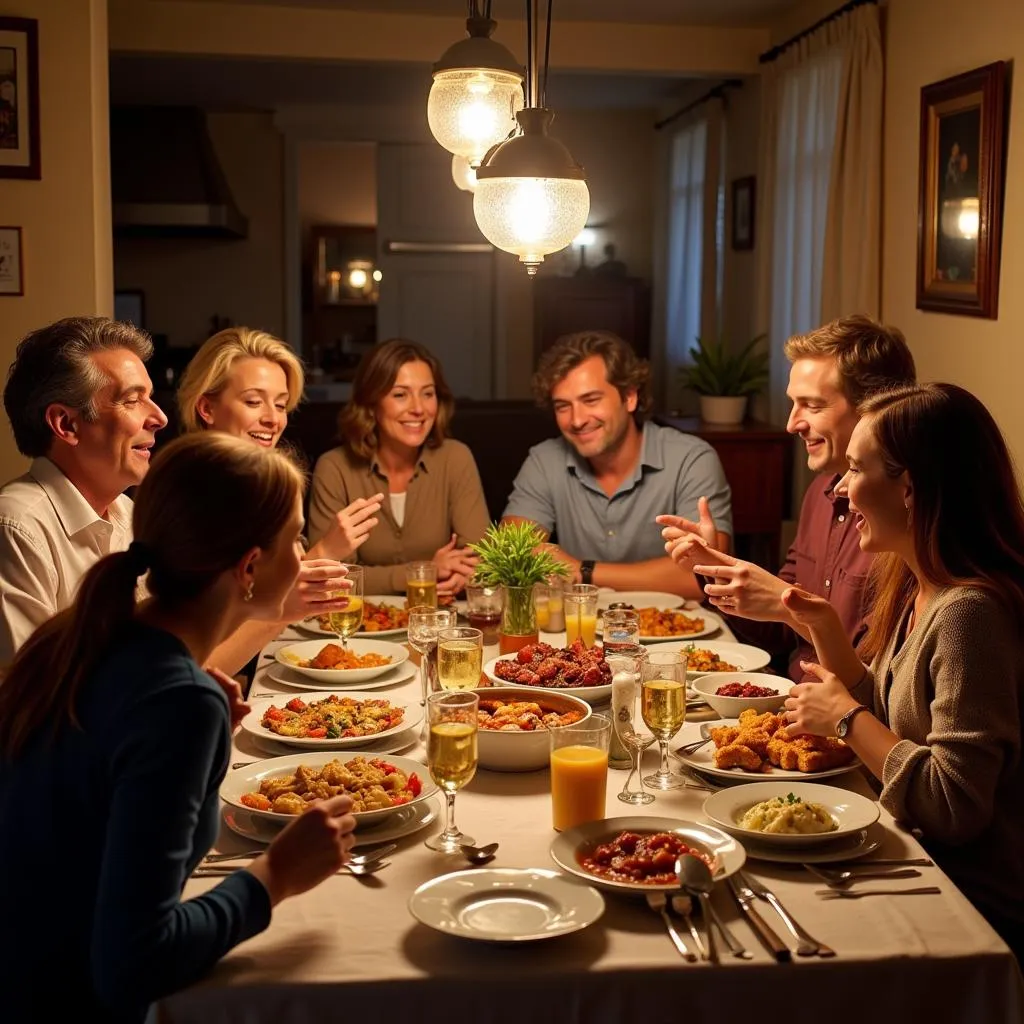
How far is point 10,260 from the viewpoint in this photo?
4.27 m

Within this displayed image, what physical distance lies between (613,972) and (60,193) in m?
3.74

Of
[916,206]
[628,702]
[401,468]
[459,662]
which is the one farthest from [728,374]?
[628,702]

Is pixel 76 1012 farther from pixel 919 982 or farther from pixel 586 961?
pixel 919 982

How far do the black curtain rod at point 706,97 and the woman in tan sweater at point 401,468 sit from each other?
12.5 ft

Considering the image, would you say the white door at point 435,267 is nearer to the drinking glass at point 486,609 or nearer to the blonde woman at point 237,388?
the blonde woman at point 237,388

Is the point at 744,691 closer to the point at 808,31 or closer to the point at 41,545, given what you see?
the point at 41,545

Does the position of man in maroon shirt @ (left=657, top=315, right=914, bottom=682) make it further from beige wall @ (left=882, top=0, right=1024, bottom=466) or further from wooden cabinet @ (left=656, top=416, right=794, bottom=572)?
wooden cabinet @ (left=656, top=416, right=794, bottom=572)

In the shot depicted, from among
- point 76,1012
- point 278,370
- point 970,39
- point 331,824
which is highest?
point 970,39

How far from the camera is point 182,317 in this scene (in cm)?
928

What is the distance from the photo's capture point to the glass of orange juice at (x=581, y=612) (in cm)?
247

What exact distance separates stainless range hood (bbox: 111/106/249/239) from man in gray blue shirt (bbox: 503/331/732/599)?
5246mm

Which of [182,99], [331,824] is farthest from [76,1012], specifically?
[182,99]

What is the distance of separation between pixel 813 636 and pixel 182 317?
8019 millimetres

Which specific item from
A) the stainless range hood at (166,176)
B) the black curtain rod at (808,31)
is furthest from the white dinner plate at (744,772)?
the stainless range hood at (166,176)
